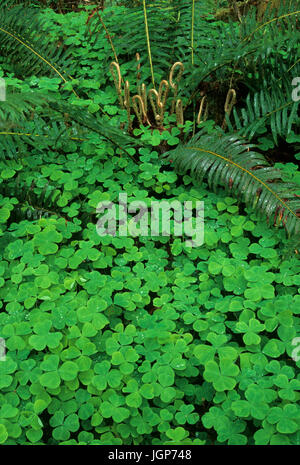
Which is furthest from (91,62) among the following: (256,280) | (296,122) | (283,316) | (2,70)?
(283,316)

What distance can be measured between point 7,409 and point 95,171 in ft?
5.98

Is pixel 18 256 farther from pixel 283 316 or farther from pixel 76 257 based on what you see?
pixel 283 316

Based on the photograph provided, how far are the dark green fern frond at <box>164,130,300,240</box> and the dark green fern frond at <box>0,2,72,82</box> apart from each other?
5.17 feet

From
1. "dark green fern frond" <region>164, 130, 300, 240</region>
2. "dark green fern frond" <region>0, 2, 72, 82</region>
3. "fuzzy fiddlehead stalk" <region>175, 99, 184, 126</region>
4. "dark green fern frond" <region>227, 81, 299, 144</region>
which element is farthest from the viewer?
"dark green fern frond" <region>0, 2, 72, 82</region>

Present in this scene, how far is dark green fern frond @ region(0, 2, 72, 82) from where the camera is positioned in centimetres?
357

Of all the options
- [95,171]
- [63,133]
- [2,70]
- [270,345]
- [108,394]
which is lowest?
[108,394]

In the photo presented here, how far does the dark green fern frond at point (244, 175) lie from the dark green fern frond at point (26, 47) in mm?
1575

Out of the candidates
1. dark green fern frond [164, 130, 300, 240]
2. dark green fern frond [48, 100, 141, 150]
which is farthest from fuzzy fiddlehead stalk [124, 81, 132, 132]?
dark green fern frond [164, 130, 300, 240]

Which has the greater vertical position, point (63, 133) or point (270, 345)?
point (63, 133)

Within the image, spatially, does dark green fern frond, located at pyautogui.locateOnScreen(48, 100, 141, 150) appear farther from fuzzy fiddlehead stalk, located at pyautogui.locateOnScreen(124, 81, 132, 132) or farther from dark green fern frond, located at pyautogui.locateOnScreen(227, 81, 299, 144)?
dark green fern frond, located at pyautogui.locateOnScreen(227, 81, 299, 144)

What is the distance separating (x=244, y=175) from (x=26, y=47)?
2418mm

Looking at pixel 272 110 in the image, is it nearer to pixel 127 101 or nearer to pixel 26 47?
pixel 127 101

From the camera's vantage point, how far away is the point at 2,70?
392 cm

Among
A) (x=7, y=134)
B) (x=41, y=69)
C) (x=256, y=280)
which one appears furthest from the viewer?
(x=41, y=69)
